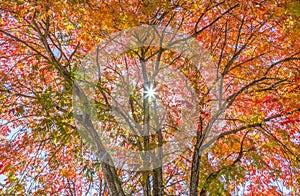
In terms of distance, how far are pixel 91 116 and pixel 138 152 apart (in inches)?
50.3

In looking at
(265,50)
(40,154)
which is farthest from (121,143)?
(265,50)

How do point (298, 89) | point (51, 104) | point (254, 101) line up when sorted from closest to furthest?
point (51, 104) < point (298, 89) < point (254, 101)

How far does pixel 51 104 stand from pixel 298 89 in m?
4.90

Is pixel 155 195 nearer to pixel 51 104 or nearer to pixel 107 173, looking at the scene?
pixel 107 173

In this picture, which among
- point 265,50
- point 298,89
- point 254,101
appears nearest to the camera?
point 298,89

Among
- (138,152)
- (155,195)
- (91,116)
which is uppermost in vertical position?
(91,116)

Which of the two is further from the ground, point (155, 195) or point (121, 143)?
point (121, 143)

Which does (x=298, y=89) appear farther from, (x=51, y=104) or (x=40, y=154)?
(x=40, y=154)

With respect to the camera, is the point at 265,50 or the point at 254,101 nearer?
the point at 265,50

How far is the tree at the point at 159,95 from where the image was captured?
5.58 m

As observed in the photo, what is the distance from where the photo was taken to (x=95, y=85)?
5520 mm

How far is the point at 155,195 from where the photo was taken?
6.11m

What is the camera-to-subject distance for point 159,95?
685 cm

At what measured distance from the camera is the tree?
5.58m
